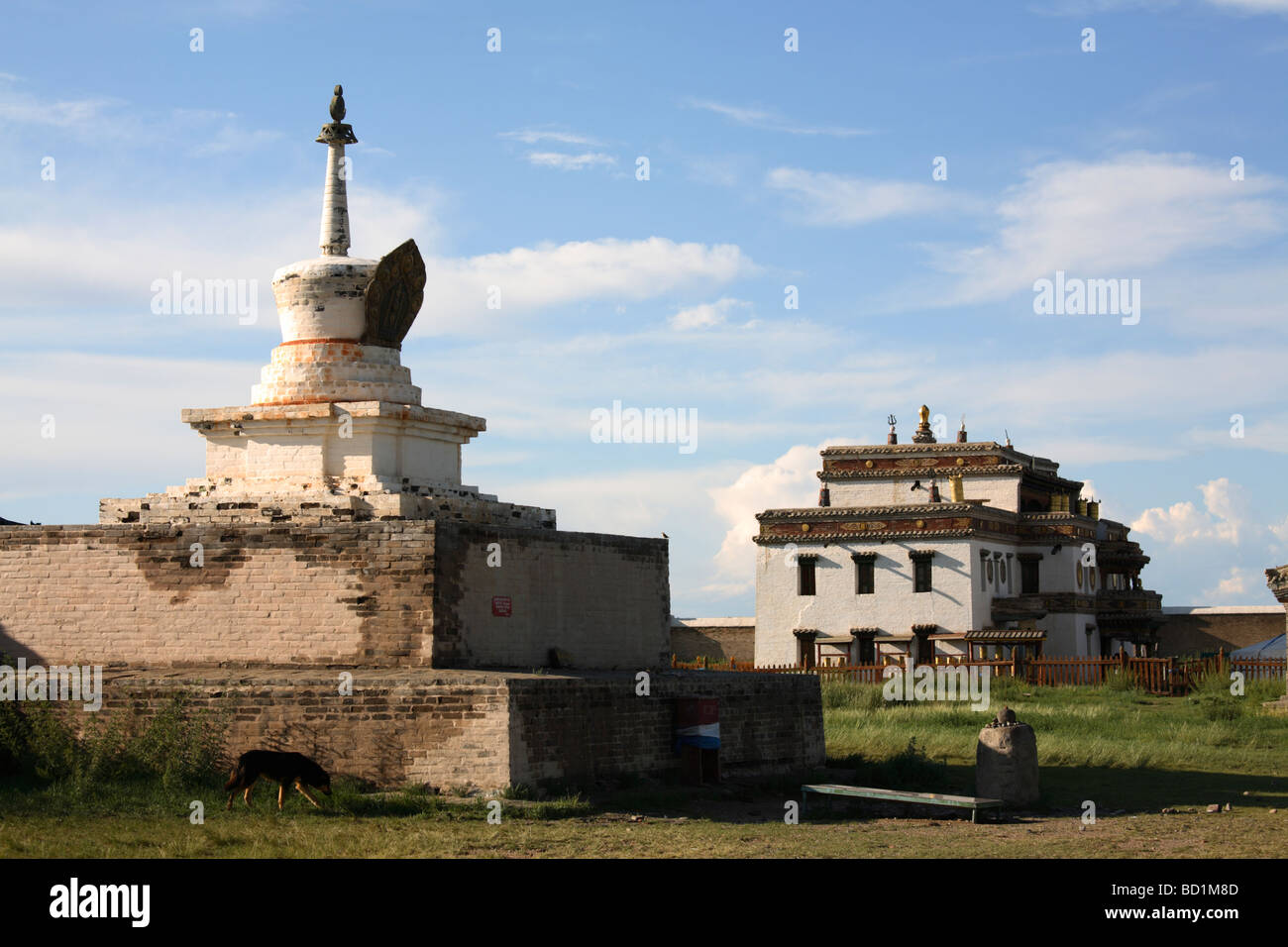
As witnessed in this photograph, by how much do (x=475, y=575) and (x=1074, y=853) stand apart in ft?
26.4

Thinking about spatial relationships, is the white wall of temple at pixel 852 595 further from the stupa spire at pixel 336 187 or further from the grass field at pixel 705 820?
the stupa spire at pixel 336 187

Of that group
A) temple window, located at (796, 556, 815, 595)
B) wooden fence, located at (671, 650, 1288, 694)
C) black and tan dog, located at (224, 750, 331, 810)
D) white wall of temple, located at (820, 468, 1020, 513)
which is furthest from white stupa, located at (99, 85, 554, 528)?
white wall of temple, located at (820, 468, 1020, 513)

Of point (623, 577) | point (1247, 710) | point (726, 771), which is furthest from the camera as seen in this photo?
point (1247, 710)

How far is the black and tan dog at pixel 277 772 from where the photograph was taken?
15.5m

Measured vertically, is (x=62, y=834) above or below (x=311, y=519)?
below

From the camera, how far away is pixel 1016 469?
46.7m

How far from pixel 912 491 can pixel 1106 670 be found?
10230 millimetres

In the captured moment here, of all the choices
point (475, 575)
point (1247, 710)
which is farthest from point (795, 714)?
point (1247, 710)

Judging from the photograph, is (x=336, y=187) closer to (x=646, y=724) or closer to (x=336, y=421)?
(x=336, y=421)

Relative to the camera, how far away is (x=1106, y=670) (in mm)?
38406

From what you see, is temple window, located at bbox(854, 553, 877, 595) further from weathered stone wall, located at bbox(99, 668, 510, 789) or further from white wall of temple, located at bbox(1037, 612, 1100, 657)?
weathered stone wall, located at bbox(99, 668, 510, 789)

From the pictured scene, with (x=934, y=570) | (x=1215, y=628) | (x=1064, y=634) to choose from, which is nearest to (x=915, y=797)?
(x=934, y=570)

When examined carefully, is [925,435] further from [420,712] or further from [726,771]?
[420,712]

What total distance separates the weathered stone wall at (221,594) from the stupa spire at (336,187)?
473 cm
